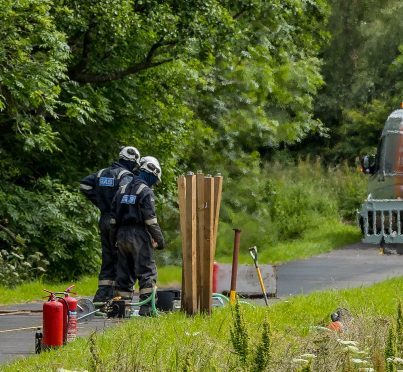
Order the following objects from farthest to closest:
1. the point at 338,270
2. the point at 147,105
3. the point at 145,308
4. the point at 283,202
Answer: the point at 283,202 → the point at 147,105 → the point at 338,270 → the point at 145,308

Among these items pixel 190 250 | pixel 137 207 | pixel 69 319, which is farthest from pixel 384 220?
pixel 69 319

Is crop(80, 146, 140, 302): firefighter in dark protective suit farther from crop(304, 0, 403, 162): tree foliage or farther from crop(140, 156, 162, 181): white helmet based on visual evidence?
crop(304, 0, 403, 162): tree foliage

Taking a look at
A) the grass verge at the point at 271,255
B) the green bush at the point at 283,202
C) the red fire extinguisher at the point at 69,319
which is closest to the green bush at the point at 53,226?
the grass verge at the point at 271,255

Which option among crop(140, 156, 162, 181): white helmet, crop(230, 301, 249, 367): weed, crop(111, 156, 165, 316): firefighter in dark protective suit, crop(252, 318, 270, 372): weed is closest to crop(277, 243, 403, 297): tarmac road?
crop(111, 156, 165, 316): firefighter in dark protective suit

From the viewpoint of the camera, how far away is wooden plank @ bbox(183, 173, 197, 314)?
14.2 m

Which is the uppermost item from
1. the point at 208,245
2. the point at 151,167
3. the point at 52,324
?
the point at 151,167

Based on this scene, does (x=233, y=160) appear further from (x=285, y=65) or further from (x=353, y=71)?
(x=353, y=71)

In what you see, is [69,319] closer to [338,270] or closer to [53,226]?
[53,226]

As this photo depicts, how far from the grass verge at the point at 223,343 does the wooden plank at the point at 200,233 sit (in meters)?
0.36

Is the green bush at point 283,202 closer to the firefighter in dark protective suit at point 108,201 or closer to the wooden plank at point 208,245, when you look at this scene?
the firefighter in dark protective suit at point 108,201

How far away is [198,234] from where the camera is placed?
574 inches

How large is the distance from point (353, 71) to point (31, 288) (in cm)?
3299

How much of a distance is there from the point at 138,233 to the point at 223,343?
13.5ft

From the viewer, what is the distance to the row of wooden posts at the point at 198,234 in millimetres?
14281
